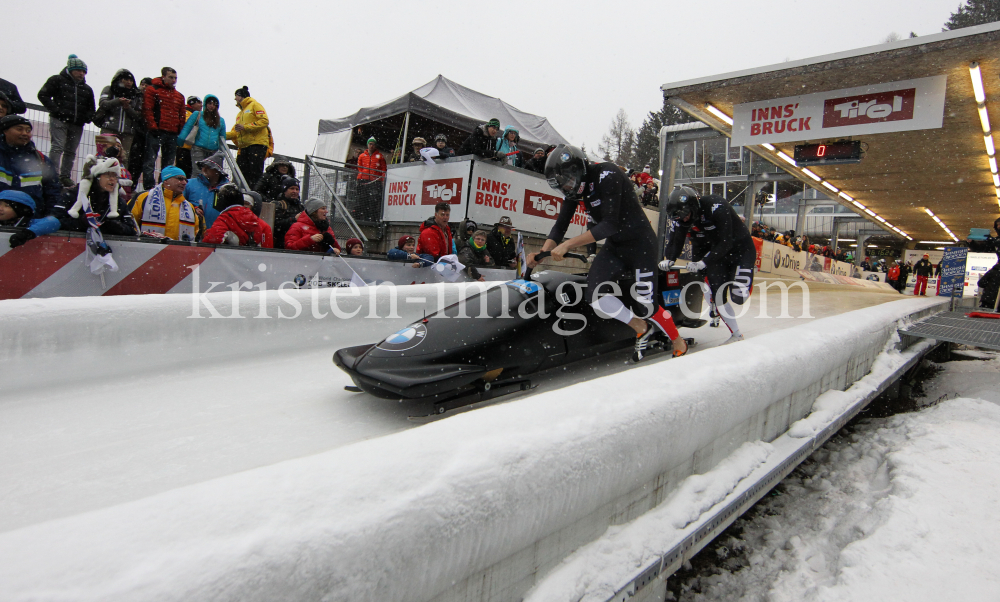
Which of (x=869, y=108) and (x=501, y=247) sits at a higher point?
(x=869, y=108)

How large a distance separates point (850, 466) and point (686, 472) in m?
1.41

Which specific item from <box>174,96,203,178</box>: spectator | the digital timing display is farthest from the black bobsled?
the digital timing display

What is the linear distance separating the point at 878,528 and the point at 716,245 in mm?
2478

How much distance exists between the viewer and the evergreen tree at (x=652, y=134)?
3900cm

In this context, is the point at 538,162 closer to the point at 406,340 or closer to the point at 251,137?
the point at 251,137

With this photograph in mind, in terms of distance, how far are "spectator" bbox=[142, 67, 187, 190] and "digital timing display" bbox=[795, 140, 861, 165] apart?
7891 mm

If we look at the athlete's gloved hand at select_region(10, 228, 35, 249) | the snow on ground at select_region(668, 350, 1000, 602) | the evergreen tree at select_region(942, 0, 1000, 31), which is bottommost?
the snow on ground at select_region(668, 350, 1000, 602)

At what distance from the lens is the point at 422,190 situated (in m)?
7.57

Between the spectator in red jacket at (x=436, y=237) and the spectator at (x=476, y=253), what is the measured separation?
0.20m

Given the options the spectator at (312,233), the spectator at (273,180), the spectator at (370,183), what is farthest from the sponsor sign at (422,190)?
the spectator at (312,233)

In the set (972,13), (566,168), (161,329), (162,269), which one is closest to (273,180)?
(162,269)

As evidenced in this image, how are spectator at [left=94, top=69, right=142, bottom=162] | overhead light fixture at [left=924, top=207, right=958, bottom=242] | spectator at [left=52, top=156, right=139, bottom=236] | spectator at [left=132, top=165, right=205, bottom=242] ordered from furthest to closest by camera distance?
overhead light fixture at [left=924, top=207, right=958, bottom=242]
spectator at [left=94, top=69, right=142, bottom=162]
spectator at [left=132, top=165, right=205, bottom=242]
spectator at [left=52, top=156, right=139, bottom=236]

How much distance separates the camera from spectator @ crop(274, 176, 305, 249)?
17.5 feet

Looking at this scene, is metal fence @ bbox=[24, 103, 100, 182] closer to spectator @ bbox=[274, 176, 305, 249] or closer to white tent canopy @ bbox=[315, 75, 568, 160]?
spectator @ bbox=[274, 176, 305, 249]
